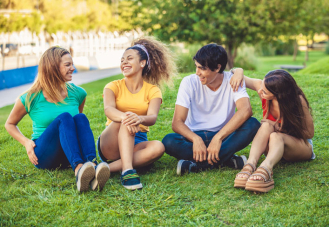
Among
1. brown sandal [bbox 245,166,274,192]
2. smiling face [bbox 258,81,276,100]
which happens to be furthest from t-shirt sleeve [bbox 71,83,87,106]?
brown sandal [bbox 245,166,274,192]

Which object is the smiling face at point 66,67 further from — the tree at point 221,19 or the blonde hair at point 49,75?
the tree at point 221,19

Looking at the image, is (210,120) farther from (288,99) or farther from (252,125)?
Result: (288,99)

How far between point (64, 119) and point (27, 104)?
51 cm

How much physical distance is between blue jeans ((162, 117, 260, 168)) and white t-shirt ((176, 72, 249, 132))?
0.44ft

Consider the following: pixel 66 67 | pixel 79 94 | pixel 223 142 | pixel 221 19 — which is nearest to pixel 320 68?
pixel 221 19

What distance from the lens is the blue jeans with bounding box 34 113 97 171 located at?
11.5ft

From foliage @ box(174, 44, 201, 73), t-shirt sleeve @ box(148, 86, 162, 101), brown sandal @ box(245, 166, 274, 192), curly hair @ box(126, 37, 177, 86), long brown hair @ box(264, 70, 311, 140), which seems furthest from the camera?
foliage @ box(174, 44, 201, 73)

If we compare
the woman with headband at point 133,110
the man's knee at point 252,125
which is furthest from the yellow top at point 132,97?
the man's knee at point 252,125

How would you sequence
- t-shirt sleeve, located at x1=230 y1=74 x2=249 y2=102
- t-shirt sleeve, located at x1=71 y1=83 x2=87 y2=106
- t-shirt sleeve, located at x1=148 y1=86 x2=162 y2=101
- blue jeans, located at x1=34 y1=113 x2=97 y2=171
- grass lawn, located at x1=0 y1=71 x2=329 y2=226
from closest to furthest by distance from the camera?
1. grass lawn, located at x1=0 y1=71 x2=329 y2=226
2. blue jeans, located at x1=34 y1=113 x2=97 y2=171
3. t-shirt sleeve, located at x1=230 y1=74 x2=249 y2=102
4. t-shirt sleeve, located at x1=148 y1=86 x2=162 y2=101
5. t-shirt sleeve, located at x1=71 y1=83 x2=87 y2=106

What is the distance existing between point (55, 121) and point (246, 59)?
584 inches

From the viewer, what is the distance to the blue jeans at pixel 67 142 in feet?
11.5

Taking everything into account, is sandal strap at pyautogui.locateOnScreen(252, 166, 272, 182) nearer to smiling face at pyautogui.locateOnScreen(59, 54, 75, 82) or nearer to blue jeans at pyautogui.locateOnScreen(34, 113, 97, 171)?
blue jeans at pyautogui.locateOnScreen(34, 113, 97, 171)

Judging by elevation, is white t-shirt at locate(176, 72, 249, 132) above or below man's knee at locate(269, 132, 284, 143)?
above

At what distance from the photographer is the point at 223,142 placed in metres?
3.89
